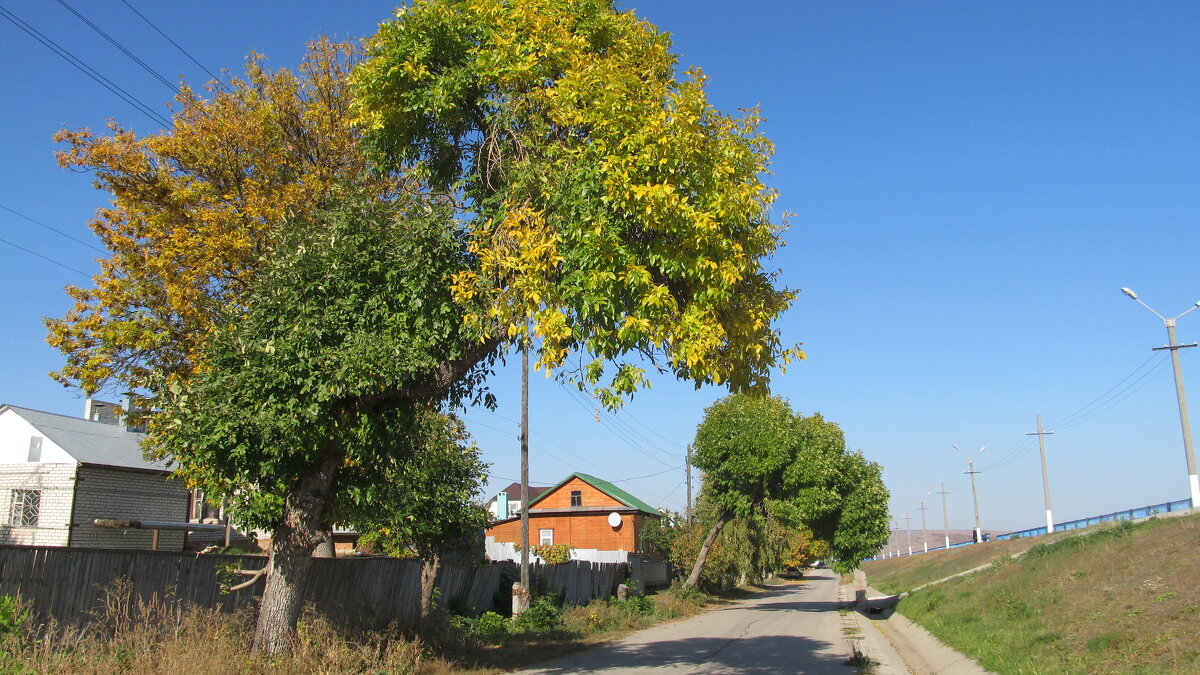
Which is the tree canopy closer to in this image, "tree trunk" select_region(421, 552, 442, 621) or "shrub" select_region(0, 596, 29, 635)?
"shrub" select_region(0, 596, 29, 635)

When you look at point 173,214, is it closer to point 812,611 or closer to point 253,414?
point 253,414

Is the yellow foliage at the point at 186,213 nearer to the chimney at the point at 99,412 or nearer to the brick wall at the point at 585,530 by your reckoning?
the chimney at the point at 99,412

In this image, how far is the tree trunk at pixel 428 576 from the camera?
17062 millimetres

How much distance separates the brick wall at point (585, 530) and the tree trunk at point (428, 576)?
3123 cm

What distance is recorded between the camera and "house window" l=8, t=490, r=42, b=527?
19.8 meters

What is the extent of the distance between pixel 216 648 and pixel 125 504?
14.0 metres

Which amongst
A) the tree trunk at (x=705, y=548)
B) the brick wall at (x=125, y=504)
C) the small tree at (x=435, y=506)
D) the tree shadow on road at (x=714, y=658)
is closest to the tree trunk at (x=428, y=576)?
the small tree at (x=435, y=506)

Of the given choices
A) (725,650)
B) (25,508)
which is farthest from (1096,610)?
(25,508)

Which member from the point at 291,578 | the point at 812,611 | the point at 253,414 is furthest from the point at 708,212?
the point at 812,611

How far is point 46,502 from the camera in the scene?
19.8 meters

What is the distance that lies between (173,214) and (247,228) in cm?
139

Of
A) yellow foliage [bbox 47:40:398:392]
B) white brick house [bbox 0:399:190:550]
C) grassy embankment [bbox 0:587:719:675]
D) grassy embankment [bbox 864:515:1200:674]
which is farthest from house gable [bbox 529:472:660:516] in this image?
yellow foliage [bbox 47:40:398:392]

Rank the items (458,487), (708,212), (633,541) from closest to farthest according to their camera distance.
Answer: (708,212) < (458,487) < (633,541)

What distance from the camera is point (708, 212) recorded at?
832 centimetres
